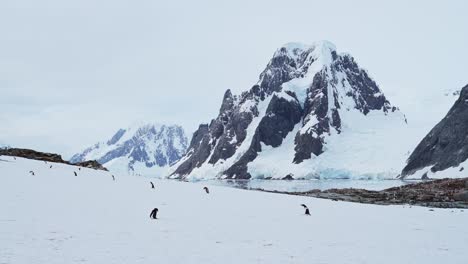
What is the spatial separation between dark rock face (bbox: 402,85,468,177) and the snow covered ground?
11867cm

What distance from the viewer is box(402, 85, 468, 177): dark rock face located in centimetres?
14112

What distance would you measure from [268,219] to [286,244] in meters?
9.16

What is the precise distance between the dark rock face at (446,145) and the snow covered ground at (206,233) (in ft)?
389

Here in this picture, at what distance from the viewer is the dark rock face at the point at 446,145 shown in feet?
463

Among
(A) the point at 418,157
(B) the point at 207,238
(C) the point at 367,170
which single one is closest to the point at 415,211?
(B) the point at 207,238

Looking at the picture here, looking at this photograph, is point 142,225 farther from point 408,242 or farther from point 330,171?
point 330,171

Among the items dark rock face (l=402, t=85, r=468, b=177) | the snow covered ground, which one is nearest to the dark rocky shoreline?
the snow covered ground

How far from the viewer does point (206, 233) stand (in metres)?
20.8

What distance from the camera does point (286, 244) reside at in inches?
731

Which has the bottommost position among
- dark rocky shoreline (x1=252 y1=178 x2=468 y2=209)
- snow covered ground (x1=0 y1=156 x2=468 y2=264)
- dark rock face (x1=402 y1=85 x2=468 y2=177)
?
snow covered ground (x1=0 y1=156 x2=468 y2=264)

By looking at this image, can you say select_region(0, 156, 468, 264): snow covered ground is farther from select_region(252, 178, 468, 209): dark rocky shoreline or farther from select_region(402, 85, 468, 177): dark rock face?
select_region(402, 85, 468, 177): dark rock face

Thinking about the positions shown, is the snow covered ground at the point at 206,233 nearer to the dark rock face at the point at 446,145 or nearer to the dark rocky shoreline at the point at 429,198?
the dark rocky shoreline at the point at 429,198

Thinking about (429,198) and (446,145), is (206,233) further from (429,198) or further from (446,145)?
(446,145)

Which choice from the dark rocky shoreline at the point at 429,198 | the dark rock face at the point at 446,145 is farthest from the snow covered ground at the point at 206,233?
the dark rock face at the point at 446,145
